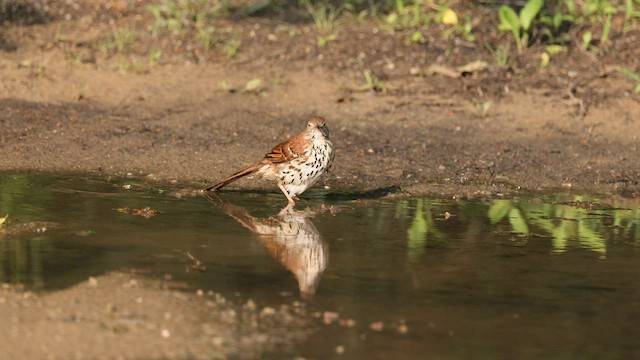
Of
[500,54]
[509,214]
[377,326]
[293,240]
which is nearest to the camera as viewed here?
[377,326]

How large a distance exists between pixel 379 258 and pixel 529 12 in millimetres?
6502

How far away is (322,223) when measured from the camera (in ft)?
29.3

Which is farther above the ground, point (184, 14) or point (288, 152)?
point (184, 14)

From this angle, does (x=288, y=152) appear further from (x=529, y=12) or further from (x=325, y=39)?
(x=529, y=12)

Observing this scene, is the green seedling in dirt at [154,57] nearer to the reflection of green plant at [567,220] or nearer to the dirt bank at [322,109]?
the dirt bank at [322,109]

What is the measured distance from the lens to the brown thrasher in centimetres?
967

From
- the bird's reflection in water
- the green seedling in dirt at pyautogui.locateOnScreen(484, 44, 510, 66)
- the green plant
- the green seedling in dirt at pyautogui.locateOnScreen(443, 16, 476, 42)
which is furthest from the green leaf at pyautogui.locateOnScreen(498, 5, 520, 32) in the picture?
the bird's reflection in water

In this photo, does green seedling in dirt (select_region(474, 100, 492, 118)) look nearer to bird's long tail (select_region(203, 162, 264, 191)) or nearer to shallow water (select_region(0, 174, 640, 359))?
shallow water (select_region(0, 174, 640, 359))

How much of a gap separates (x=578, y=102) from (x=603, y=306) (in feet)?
20.5

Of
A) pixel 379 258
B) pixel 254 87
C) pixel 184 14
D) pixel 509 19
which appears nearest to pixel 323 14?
pixel 184 14

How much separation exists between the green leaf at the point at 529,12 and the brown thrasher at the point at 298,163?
443cm

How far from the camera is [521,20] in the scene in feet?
44.7

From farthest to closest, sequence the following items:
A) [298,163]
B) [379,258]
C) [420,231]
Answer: [298,163], [420,231], [379,258]

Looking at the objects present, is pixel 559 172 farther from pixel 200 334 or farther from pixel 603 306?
pixel 200 334
